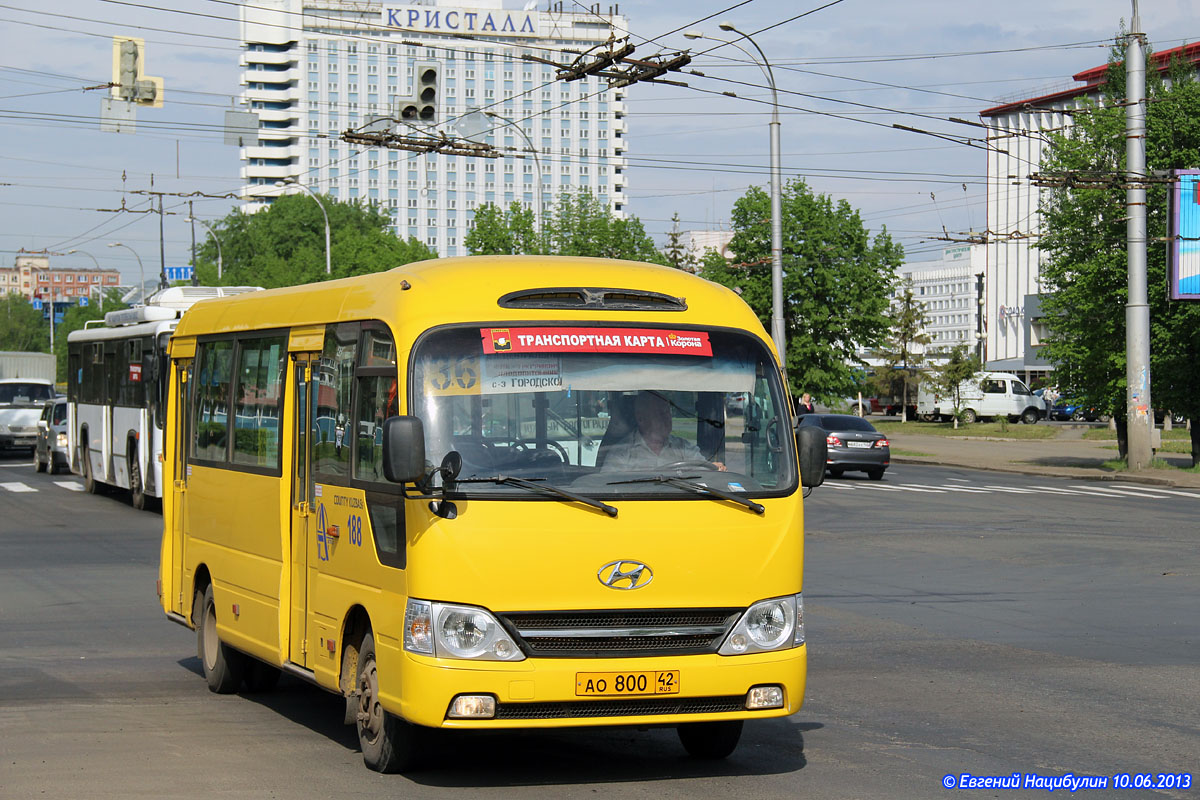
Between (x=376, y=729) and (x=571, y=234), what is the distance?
2288 inches

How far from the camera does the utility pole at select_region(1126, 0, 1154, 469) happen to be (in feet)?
116

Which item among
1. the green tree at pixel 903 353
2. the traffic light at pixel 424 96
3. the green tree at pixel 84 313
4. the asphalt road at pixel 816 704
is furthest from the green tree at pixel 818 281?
the green tree at pixel 84 313

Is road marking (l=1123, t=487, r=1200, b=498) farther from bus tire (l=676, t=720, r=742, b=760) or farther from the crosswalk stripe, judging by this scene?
bus tire (l=676, t=720, r=742, b=760)

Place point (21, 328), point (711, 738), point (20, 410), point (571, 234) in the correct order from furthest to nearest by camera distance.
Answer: point (21, 328) < point (571, 234) < point (20, 410) < point (711, 738)

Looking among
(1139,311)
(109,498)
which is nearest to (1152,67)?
(1139,311)

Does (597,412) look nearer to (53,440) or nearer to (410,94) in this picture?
(53,440)

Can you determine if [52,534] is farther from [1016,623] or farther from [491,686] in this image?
[491,686]

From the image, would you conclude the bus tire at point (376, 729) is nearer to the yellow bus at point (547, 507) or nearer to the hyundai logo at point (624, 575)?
the yellow bus at point (547, 507)

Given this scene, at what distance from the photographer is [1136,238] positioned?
35875mm

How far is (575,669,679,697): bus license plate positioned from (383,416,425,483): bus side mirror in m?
1.14

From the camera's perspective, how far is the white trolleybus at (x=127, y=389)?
24.5m

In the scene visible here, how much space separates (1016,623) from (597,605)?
7.03 meters

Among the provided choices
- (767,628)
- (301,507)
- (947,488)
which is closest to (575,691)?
(767,628)

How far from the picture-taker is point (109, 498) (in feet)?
93.6
